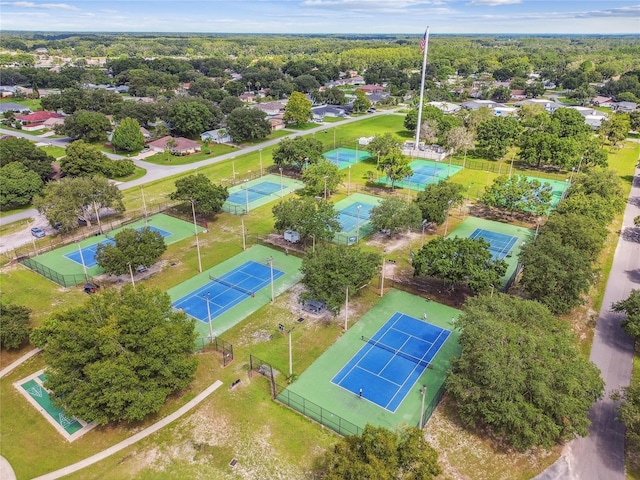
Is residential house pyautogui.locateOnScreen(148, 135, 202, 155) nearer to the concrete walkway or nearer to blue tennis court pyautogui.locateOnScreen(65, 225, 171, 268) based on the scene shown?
blue tennis court pyautogui.locateOnScreen(65, 225, 171, 268)

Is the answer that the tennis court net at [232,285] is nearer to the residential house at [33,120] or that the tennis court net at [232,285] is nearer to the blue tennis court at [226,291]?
the blue tennis court at [226,291]

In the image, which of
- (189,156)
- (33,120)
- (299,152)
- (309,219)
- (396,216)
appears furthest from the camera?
(33,120)

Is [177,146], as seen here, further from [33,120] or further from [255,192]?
[33,120]

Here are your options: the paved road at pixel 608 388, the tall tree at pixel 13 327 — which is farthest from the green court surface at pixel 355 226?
the tall tree at pixel 13 327

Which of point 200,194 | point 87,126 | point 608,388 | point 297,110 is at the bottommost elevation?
point 608,388

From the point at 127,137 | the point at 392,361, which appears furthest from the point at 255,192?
the point at 392,361

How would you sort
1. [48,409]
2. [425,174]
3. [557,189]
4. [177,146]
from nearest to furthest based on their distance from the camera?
1. [48,409]
2. [557,189]
3. [425,174]
4. [177,146]

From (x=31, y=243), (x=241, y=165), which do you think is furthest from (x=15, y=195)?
(x=241, y=165)
